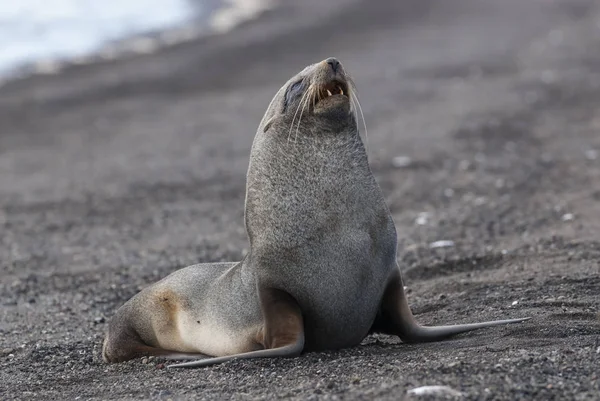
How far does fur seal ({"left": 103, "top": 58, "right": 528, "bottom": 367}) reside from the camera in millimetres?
6531

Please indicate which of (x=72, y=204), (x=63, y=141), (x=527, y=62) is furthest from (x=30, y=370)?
(x=527, y=62)

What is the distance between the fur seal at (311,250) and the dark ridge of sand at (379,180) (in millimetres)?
220

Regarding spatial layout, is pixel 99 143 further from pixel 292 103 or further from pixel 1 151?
pixel 292 103

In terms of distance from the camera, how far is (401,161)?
49.0 ft

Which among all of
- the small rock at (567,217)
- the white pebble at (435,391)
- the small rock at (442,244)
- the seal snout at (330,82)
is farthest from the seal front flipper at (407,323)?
the small rock at (567,217)

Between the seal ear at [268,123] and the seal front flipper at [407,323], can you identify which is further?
the seal ear at [268,123]

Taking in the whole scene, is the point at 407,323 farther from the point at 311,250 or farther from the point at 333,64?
the point at 333,64

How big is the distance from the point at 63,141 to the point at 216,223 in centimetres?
704

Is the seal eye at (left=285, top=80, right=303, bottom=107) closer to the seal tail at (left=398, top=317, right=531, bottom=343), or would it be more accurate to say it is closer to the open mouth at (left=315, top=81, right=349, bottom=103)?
the open mouth at (left=315, top=81, right=349, bottom=103)

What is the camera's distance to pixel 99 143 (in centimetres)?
1834

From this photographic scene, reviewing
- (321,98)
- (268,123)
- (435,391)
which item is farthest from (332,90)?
(435,391)

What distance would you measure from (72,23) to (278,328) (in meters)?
27.9

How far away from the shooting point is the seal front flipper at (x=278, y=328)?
639 centimetres

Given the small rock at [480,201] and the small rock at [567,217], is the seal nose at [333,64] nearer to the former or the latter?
the small rock at [567,217]
